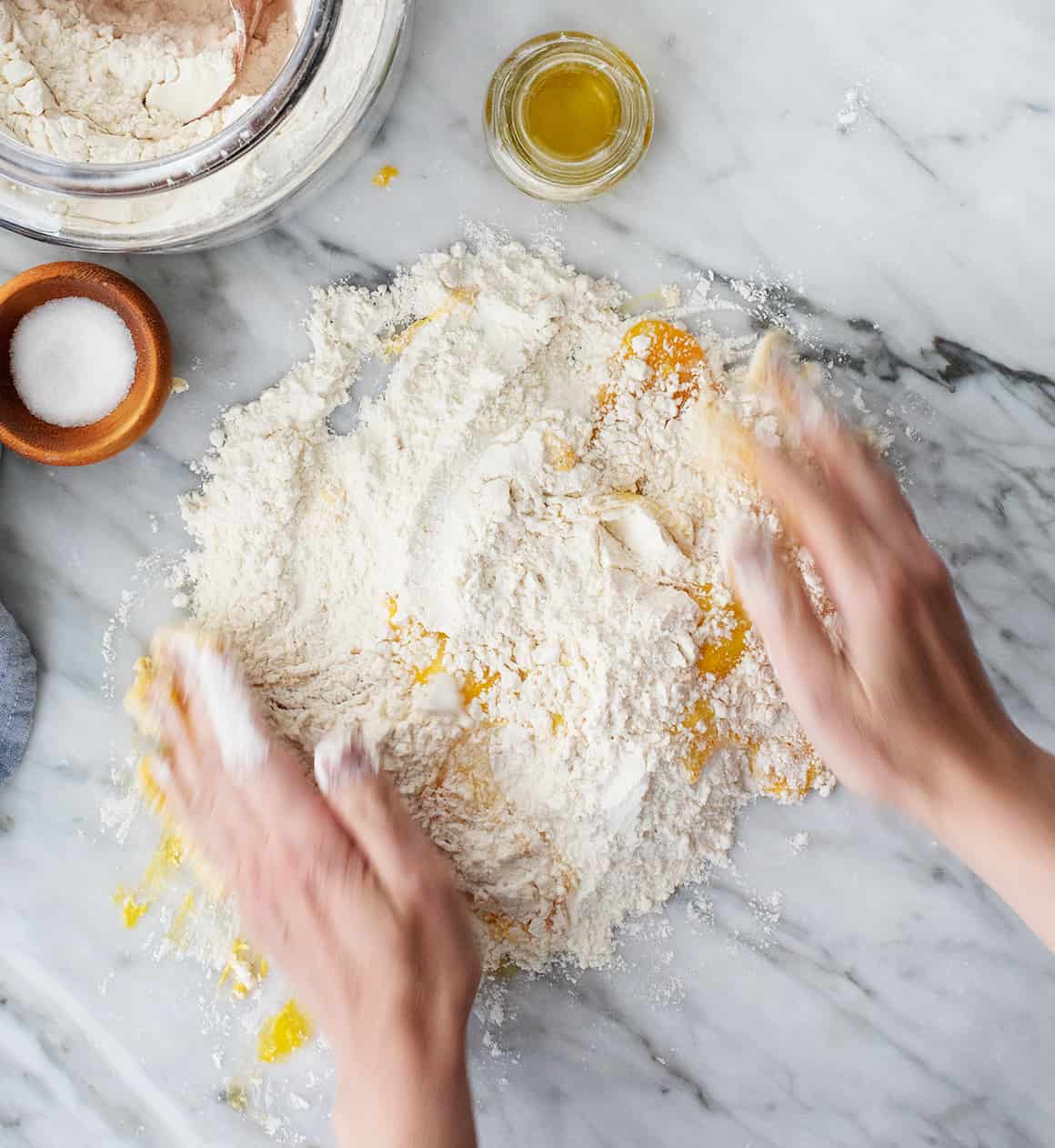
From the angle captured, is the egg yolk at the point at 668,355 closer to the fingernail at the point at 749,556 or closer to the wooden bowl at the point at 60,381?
the fingernail at the point at 749,556

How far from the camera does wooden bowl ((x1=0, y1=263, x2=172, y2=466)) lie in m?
1.03

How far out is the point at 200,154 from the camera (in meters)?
0.91

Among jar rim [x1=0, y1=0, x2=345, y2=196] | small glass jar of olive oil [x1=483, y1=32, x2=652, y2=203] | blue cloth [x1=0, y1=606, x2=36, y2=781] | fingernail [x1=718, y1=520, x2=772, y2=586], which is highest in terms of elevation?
small glass jar of olive oil [x1=483, y1=32, x2=652, y2=203]

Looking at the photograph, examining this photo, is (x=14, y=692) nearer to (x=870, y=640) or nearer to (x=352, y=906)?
(x=352, y=906)

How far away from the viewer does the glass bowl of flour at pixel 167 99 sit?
0.98 m

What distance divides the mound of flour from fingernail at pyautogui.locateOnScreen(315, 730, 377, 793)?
0.02 meters

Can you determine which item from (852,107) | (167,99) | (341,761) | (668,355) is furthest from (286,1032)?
(852,107)

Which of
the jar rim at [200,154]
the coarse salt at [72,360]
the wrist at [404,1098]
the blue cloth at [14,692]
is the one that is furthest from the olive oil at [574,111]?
the wrist at [404,1098]

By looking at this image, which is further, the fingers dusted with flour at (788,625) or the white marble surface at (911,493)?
the white marble surface at (911,493)

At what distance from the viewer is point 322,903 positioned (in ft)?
3.25

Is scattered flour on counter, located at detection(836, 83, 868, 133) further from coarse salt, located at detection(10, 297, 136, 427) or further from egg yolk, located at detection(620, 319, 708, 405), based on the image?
coarse salt, located at detection(10, 297, 136, 427)

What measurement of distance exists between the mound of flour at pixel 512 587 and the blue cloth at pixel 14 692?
0.21 m

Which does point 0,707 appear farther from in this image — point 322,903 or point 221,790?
point 322,903

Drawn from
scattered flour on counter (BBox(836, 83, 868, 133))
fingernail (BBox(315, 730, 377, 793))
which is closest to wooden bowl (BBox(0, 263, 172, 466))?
fingernail (BBox(315, 730, 377, 793))
